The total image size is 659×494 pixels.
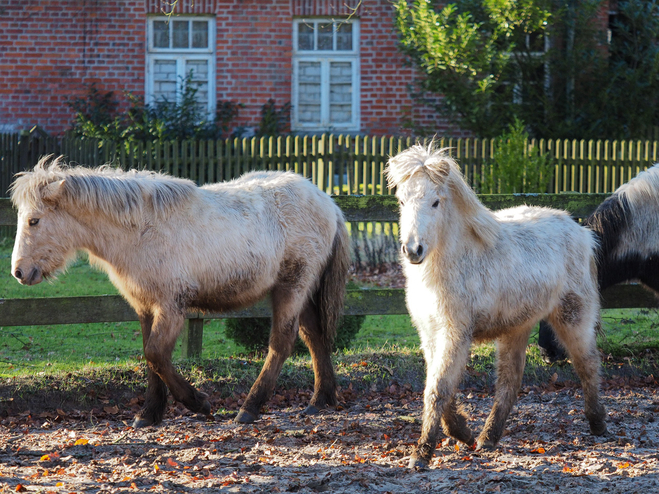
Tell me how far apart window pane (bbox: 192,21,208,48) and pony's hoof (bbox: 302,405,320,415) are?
34.1 ft

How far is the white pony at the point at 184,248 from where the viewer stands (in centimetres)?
484

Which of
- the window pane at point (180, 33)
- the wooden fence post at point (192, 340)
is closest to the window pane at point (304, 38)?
the window pane at point (180, 33)

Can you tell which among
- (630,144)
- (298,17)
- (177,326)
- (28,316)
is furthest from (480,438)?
(298,17)

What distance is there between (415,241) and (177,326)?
5.89ft

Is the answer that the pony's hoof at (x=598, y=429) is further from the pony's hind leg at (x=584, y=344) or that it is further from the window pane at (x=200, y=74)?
the window pane at (x=200, y=74)

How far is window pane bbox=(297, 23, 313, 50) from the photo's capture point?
47.8ft

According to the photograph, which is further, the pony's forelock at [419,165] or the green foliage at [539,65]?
the green foliage at [539,65]

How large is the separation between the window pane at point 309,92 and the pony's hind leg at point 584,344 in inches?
411

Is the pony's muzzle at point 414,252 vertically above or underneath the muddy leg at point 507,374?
above

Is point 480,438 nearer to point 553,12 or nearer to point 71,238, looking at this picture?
point 71,238

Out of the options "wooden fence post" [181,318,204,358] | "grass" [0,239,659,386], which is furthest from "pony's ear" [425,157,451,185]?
"wooden fence post" [181,318,204,358]

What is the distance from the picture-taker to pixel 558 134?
1373cm

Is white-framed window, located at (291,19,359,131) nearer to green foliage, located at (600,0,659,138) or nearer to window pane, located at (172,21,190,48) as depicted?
window pane, located at (172,21,190,48)

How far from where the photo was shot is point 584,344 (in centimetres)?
493
